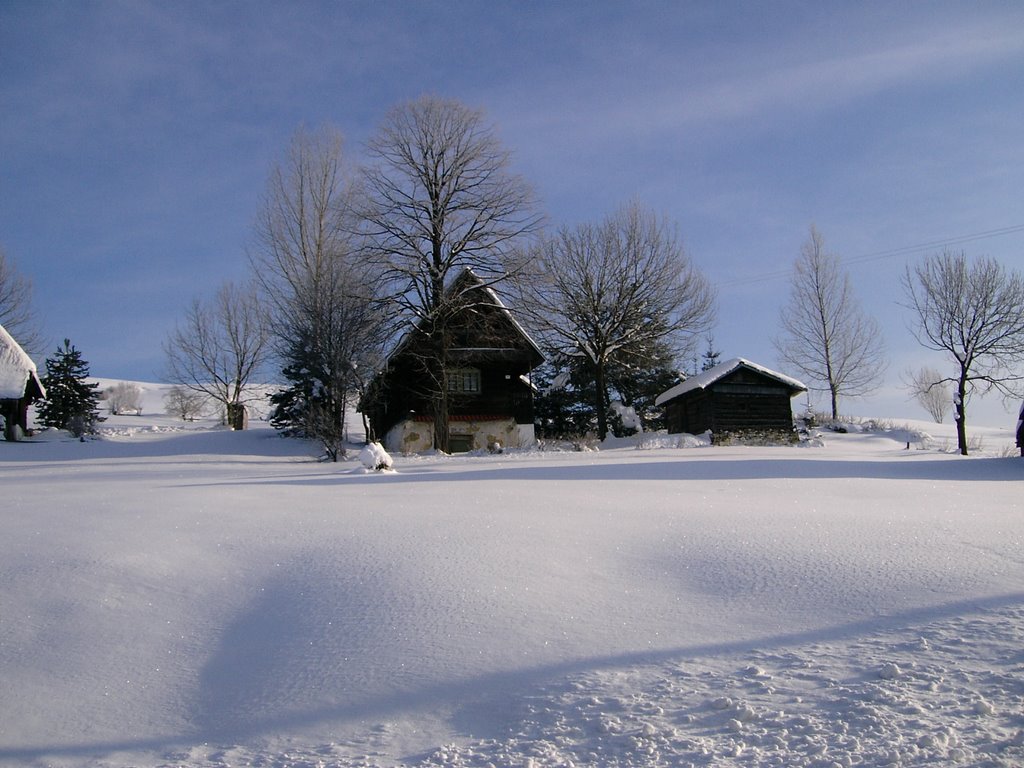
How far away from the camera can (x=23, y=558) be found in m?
6.80

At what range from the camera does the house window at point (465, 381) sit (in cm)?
3190

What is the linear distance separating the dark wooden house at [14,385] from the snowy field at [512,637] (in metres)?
25.7

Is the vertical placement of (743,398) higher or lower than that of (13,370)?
lower

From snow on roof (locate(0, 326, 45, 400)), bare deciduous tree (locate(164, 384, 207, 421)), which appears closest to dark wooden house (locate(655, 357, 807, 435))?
snow on roof (locate(0, 326, 45, 400))

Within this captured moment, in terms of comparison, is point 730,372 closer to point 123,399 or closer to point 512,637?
point 512,637

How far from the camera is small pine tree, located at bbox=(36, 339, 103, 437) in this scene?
1475 inches

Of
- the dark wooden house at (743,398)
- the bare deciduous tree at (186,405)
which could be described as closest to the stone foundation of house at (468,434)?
the dark wooden house at (743,398)

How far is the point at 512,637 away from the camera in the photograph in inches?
210

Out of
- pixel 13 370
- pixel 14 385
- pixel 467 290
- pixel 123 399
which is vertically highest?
pixel 467 290

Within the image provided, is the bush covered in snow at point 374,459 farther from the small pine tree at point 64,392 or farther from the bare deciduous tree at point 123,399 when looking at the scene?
the bare deciduous tree at point 123,399

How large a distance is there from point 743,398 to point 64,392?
30469 millimetres

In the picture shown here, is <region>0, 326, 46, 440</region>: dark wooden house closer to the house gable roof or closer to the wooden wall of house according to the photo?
the house gable roof

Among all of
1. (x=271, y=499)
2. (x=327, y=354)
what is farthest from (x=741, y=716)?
(x=327, y=354)

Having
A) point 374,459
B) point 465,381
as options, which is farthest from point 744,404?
point 374,459
